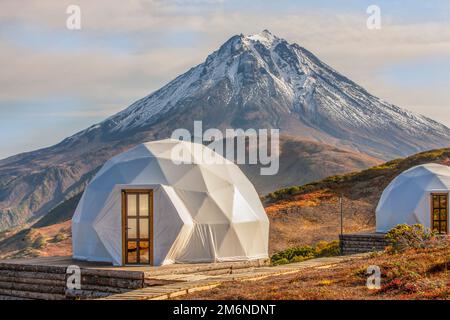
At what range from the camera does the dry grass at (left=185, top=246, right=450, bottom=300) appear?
8266 millimetres

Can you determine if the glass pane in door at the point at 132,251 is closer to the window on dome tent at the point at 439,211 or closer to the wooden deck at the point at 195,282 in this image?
the wooden deck at the point at 195,282

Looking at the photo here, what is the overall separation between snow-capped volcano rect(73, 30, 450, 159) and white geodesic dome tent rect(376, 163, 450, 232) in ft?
426

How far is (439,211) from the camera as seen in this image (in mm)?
21188

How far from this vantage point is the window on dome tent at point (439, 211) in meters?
21.0

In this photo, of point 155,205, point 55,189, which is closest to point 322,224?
point 155,205

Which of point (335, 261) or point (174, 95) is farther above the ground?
point (174, 95)

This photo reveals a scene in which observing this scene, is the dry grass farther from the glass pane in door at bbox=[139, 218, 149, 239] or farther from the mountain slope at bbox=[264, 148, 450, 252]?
the mountain slope at bbox=[264, 148, 450, 252]

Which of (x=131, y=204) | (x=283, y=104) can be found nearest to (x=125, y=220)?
(x=131, y=204)

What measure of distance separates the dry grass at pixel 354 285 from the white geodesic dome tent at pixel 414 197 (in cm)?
980

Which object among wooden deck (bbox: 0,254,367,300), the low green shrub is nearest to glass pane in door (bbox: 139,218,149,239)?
wooden deck (bbox: 0,254,367,300)

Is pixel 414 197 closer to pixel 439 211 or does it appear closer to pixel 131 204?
pixel 439 211

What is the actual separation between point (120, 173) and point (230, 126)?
142 meters
